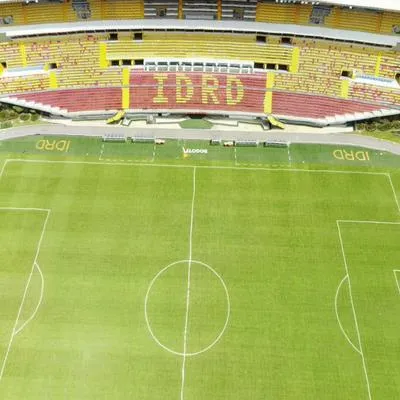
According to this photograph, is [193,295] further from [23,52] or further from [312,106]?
[23,52]

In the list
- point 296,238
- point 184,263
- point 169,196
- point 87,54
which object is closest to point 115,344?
point 184,263

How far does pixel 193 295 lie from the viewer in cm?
3077

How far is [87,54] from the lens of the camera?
43719 millimetres

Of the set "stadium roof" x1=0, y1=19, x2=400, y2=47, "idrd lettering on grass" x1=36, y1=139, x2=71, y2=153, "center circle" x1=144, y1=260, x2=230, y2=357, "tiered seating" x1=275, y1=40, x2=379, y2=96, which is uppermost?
"stadium roof" x1=0, y1=19, x2=400, y2=47

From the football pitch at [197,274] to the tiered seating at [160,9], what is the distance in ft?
40.7

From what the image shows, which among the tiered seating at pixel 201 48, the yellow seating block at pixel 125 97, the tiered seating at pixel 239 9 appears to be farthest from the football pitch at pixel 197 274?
the tiered seating at pixel 239 9

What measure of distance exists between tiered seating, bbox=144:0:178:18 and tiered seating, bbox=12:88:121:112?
7679 mm

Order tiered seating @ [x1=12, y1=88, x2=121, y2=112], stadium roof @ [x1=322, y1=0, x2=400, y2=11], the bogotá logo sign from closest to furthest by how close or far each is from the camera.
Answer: stadium roof @ [x1=322, y1=0, x2=400, y2=11]
the bogotá logo sign
tiered seating @ [x1=12, y1=88, x2=121, y2=112]

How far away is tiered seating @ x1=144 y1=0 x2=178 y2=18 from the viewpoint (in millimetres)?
42278

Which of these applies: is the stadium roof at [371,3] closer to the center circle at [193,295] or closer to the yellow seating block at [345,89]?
the yellow seating block at [345,89]

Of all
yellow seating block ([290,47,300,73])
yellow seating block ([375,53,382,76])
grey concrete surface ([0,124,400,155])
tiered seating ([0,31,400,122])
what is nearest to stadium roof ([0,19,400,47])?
tiered seating ([0,31,400,122])

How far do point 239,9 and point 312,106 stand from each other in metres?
11.3

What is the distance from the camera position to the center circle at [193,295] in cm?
2902

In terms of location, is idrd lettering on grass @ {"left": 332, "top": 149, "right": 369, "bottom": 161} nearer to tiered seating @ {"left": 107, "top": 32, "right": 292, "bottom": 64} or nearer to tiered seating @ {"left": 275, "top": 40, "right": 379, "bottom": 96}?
tiered seating @ {"left": 275, "top": 40, "right": 379, "bottom": 96}
